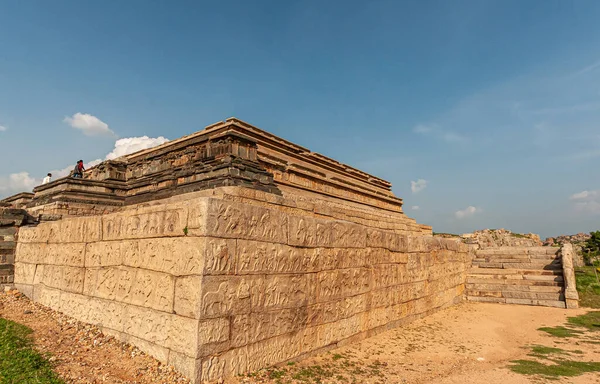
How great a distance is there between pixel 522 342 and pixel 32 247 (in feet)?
33.5

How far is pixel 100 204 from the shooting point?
12.1 m

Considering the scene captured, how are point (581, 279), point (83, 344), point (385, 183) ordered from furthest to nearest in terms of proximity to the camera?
point (385, 183) → point (581, 279) → point (83, 344)

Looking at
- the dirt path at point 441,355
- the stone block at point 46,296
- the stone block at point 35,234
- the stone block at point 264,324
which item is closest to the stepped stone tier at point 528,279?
the dirt path at point 441,355

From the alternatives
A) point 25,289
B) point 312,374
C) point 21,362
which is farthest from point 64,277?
point 312,374

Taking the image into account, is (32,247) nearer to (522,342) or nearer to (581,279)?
Result: (522,342)

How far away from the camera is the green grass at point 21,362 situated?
3.53 m

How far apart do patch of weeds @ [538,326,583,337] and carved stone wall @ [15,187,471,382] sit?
376 centimetres

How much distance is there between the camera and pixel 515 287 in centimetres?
1238

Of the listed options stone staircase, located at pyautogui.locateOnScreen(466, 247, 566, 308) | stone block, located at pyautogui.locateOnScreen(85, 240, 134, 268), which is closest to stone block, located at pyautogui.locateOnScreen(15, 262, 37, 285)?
stone block, located at pyautogui.locateOnScreen(85, 240, 134, 268)

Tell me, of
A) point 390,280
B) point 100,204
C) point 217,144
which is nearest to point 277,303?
point 390,280

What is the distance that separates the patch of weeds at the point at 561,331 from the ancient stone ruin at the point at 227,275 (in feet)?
8.37

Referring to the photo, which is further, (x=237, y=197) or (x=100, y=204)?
(x=100, y=204)

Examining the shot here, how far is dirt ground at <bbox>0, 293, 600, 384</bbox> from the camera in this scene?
4.00 m

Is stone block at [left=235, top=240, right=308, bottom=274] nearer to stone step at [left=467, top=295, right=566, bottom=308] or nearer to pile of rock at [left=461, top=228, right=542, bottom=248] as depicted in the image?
stone step at [left=467, top=295, right=566, bottom=308]
